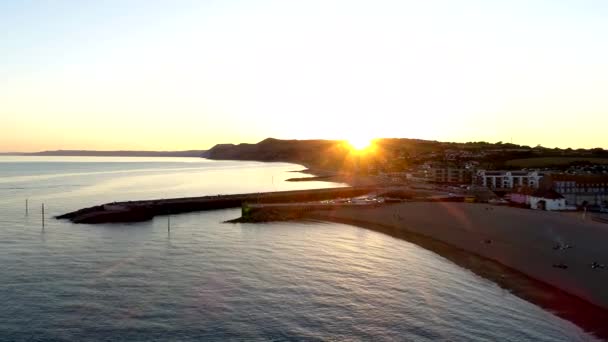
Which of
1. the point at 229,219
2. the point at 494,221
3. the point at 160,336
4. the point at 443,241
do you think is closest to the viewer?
the point at 160,336

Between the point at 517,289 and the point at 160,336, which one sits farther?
the point at 517,289

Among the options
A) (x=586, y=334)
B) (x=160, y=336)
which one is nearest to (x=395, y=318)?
(x=586, y=334)

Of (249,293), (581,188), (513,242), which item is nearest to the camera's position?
(249,293)

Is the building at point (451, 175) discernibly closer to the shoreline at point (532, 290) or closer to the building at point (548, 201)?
the building at point (548, 201)

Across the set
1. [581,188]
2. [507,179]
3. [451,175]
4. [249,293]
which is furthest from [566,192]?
[249,293]

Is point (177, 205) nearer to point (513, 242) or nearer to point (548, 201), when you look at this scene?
point (513, 242)

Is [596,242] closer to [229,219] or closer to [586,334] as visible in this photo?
[586,334]

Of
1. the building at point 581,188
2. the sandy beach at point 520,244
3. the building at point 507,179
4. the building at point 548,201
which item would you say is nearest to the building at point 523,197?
the building at point 548,201

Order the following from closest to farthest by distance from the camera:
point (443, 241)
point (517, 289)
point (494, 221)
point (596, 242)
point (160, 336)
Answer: point (160, 336)
point (517, 289)
point (596, 242)
point (443, 241)
point (494, 221)
